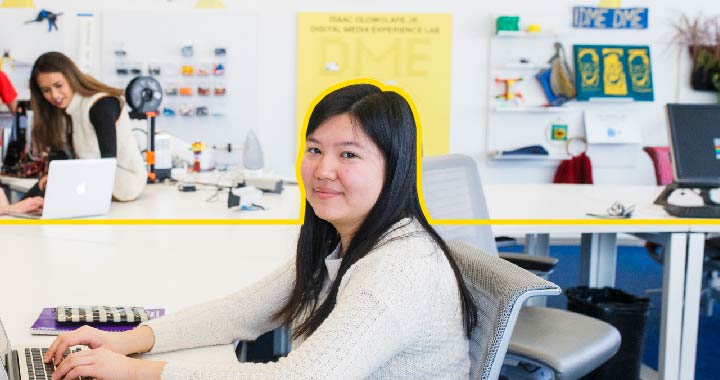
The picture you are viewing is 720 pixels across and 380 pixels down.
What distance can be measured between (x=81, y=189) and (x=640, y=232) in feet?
7.07

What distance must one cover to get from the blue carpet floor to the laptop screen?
594mm

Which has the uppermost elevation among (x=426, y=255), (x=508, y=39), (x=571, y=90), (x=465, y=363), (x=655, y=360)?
(x=508, y=39)

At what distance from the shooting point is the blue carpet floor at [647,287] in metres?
3.69

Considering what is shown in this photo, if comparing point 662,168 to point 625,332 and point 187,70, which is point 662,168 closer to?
point 625,332

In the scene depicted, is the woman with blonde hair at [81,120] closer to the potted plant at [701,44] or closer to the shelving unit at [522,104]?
the shelving unit at [522,104]

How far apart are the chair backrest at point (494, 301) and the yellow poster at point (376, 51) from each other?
5.02 metres

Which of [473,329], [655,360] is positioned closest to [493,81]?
[655,360]

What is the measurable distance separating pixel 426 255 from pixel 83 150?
9.05 ft

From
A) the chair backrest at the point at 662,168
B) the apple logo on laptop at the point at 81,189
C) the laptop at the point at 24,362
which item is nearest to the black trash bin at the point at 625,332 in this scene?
the chair backrest at the point at 662,168

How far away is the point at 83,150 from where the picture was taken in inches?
143

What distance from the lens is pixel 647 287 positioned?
17.5 ft

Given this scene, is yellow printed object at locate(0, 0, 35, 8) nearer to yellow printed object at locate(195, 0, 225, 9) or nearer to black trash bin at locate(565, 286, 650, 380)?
yellow printed object at locate(195, 0, 225, 9)

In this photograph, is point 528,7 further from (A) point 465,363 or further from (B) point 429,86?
(A) point 465,363

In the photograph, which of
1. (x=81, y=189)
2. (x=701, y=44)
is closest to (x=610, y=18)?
(x=701, y=44)
